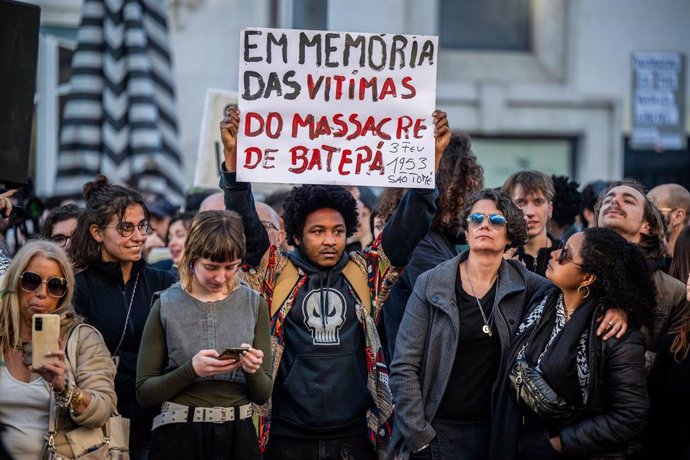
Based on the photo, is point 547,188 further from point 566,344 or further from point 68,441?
point 68,441

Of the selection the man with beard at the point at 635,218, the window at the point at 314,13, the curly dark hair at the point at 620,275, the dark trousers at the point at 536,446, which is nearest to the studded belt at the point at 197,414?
the dark trousers at the point at 536,446

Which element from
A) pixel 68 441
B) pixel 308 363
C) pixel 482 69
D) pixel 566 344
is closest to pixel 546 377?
pixel 566 344

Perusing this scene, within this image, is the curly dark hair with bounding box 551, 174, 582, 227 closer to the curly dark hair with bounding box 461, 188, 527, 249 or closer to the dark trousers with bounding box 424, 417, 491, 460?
the curly dark hair with bounding box 461, 188, 527, 249

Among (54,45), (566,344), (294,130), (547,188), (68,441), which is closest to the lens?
(68,441)

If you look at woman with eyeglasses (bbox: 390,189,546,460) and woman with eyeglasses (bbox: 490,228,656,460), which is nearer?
woman with eyeglasses (bbox: 490,228,656,460)

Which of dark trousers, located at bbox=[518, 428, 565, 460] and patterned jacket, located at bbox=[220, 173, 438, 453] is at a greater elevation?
patterned jacket, located at bbox=[220, 173, 438, 453]

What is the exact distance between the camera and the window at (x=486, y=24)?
17.2 meters

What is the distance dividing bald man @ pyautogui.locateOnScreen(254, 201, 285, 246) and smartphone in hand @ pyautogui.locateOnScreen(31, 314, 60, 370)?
1.95 meters

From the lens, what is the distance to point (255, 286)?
20.1 ft

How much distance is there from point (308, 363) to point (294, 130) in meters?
1.13

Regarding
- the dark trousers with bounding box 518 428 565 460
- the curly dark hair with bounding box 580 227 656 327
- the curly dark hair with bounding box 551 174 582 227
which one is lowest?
the dark trousers with bounding box 518 428 565 460

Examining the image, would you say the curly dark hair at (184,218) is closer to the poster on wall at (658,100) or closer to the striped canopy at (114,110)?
the striped canopy at (114,110)

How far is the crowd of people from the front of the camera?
5.50m

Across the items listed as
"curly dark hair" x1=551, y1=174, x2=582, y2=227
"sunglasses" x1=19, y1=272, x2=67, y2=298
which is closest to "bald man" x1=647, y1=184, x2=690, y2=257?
"curly dark hair" x1=551, y1=174, x2=582, y2=227
